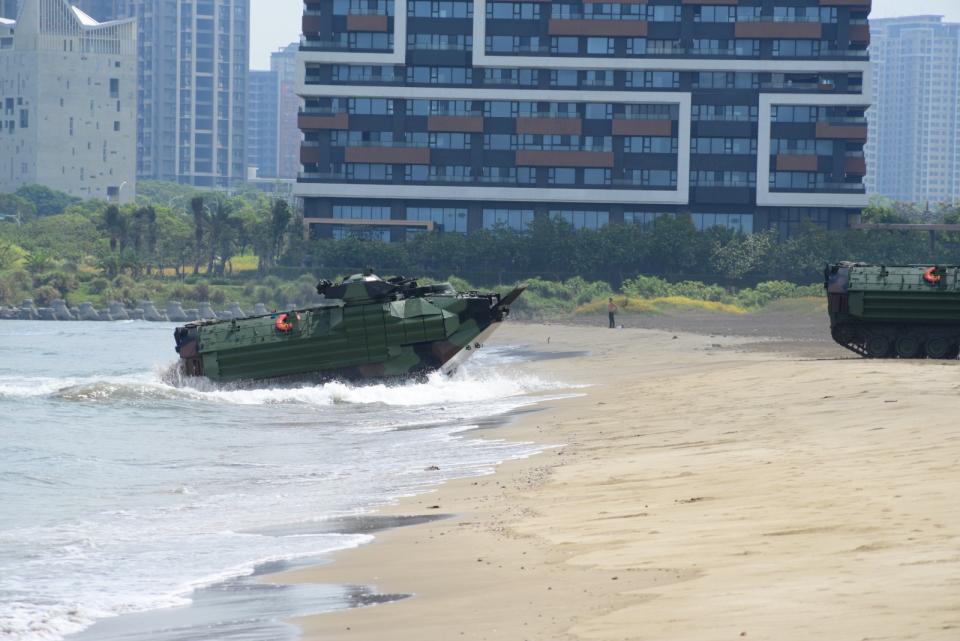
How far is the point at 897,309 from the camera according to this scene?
3859cm

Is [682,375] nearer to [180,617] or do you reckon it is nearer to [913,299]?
[913,299]

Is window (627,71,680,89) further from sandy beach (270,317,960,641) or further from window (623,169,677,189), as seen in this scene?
sandy beach (270,317,960,641)

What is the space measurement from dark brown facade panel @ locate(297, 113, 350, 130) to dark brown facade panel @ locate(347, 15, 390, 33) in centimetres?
798

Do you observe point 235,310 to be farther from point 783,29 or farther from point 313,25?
point 783,29

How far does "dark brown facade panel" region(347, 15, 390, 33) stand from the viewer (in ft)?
419

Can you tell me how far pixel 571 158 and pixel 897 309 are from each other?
8805 cm

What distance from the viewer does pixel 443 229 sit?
127 metres

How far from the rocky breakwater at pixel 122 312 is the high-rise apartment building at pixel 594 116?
14132 millimetres

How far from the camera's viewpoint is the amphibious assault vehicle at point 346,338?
39594mm

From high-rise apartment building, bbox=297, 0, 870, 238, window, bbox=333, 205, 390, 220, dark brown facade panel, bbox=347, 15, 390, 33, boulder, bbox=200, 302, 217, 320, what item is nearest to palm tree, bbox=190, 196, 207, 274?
high-rise apartment building, bbox=297, 0, 870, 238

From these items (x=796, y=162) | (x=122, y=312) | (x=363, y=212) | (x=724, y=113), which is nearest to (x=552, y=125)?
(x=724, y=113)

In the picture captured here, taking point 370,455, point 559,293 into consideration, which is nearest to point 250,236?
point 559,293

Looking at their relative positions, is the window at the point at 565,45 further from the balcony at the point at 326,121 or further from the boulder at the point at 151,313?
the boulder at the point at 151,313

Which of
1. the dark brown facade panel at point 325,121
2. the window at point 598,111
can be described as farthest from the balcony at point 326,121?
the window at point 598,111
